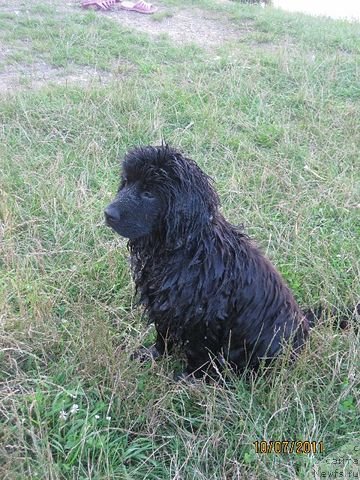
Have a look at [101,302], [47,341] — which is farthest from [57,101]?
[47,341]

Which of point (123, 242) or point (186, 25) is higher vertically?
point (186, 25)

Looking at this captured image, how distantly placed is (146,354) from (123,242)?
3.10ft

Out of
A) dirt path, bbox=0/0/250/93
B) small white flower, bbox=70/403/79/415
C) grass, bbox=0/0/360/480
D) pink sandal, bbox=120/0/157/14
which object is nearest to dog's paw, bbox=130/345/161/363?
grass, bbox=0/0/360/480

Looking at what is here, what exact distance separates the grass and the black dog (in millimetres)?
158

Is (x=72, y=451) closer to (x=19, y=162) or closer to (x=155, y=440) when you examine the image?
(x=155, y=440)

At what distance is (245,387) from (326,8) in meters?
11.1

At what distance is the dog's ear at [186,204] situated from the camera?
92.7 inches

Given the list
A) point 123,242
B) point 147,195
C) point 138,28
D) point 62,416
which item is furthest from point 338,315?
point 138,28

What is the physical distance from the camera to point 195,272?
2.53 m

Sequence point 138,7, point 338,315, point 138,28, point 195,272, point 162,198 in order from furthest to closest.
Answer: point 138,7
point 138,28
point 338,315
point 195,272
point 162,198

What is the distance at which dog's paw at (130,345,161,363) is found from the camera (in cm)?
285

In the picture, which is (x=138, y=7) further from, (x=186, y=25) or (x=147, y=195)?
(x=147, y=195)

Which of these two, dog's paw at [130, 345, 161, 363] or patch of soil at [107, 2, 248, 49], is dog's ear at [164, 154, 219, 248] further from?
patch of soil at [107, 2, 248, 49]

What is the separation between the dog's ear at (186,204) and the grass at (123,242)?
68 centimetres
